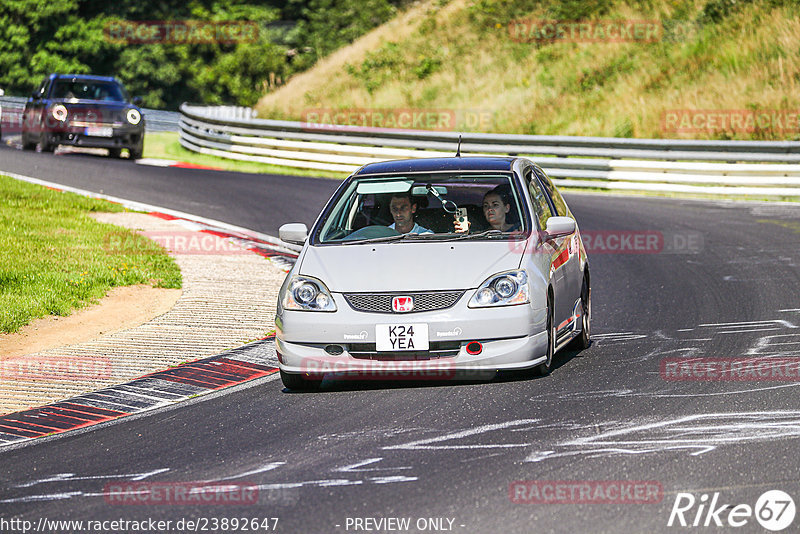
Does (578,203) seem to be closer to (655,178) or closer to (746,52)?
(655,178)

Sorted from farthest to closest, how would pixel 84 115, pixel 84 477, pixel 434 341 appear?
pixel 84 115, pixel 434 341, pixel 84 477

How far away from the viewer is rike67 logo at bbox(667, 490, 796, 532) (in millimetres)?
5281

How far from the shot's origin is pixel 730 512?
5414 millimetres

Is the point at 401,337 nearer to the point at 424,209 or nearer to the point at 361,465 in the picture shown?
the point at 424,209

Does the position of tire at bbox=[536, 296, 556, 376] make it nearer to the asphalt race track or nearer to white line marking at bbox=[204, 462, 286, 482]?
the asphalt race track

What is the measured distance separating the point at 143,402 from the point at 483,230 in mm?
2724

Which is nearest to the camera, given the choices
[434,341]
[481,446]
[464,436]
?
[481,446]

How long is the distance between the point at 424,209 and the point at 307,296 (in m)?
1.45

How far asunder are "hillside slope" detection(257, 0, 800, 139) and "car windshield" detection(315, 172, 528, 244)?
18.2 meters

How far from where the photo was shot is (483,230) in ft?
30.0

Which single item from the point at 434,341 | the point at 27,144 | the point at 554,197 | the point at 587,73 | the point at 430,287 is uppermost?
the point at 587,73

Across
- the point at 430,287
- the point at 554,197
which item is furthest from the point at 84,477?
the point at 554,197

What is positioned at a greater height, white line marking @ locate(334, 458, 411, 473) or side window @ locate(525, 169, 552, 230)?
side window @ locate(525, 169, 552, 230)

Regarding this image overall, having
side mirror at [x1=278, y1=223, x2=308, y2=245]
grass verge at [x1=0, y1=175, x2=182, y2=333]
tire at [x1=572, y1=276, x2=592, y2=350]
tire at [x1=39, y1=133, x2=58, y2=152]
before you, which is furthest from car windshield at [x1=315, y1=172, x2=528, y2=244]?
tire at [x1=39, y1=133, x2=58, y2=152]
